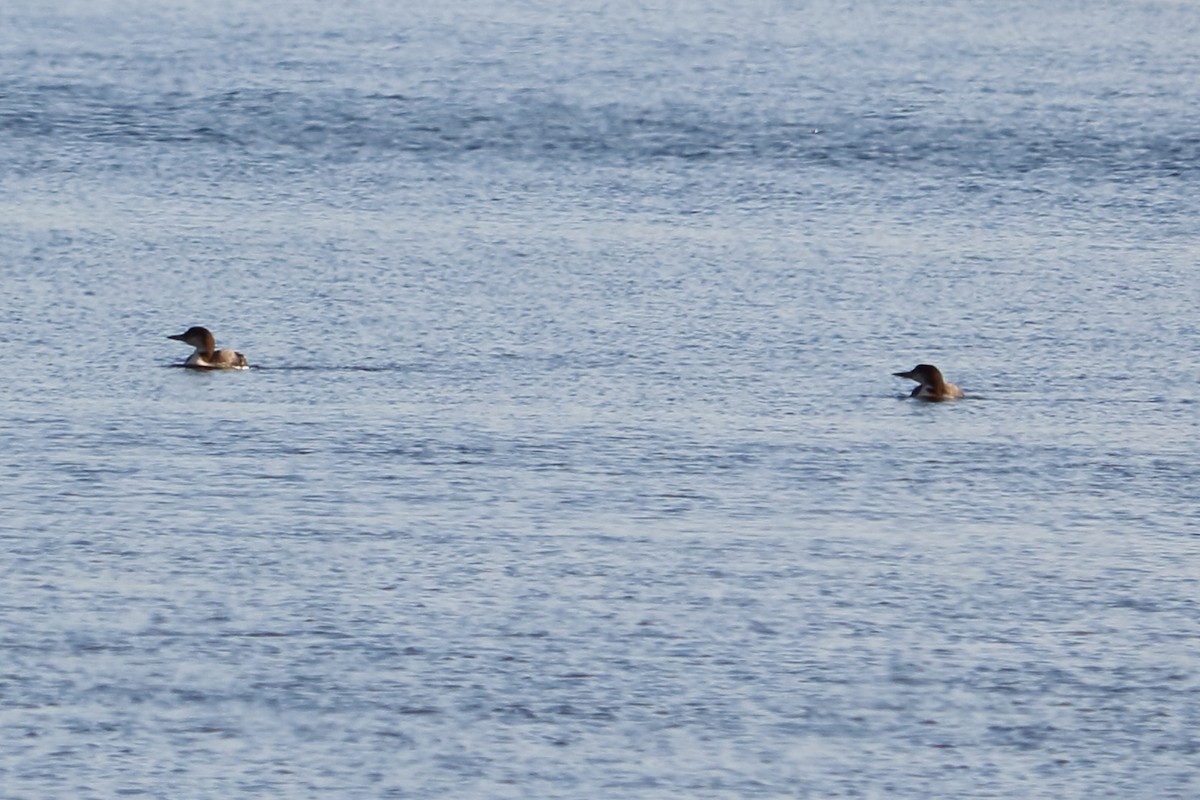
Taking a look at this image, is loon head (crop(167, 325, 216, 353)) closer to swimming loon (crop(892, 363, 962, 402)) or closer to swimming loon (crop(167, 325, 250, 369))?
swimming loon (crop(167, 325, 250, 369))

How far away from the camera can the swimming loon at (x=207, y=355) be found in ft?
64.0

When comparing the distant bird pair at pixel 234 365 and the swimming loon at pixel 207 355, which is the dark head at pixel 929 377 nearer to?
the distant bird pair at pixel 234 365

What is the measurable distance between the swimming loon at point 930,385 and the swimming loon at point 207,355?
5062mm

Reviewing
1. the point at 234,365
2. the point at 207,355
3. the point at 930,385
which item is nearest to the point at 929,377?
the point at 930,385

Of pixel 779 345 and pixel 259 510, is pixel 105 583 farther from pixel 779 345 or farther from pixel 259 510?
pixel 779 345

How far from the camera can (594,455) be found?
17078mm

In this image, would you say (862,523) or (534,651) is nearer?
(534,651)

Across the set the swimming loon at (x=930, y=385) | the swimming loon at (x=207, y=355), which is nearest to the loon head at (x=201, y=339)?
the swimming loon at (x=207, y=355)

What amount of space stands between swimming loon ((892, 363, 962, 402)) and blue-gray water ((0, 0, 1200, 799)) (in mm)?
242

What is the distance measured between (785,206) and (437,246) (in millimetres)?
4844

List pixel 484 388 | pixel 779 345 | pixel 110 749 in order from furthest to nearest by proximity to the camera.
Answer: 1. pixel 779 345
2. pixel 484 388
3. pixel 110 749

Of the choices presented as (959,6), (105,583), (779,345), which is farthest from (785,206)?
(959,6)

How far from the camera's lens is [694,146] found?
33125mm

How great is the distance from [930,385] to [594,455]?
10.3 ft
